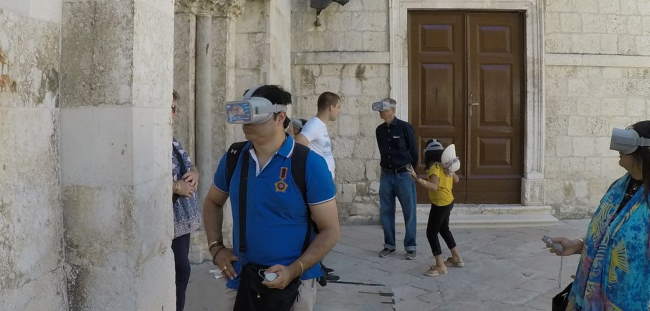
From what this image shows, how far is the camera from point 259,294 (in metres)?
2.01

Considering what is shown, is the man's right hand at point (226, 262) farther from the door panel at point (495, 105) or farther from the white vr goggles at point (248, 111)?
the door panel at point (495, 105)

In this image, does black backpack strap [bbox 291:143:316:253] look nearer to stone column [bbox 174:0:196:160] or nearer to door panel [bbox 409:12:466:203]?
stone column [bbox 174:0:196:160]

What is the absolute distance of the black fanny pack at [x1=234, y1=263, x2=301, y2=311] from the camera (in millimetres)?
2006

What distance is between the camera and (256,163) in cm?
210

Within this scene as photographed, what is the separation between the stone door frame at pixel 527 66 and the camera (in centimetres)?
771

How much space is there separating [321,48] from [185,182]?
196 inches

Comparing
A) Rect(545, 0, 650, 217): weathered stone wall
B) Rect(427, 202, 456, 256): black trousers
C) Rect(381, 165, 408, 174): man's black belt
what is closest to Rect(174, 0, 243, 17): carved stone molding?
Rect(381, 165, 408, 174): man's black belt

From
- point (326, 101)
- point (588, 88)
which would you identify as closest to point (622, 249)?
point (326, 101)

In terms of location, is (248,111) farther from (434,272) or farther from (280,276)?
(434,272)

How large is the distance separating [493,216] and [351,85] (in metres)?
2.47

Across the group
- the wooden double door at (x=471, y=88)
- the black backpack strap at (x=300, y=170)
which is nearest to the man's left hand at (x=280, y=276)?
the black backpack strap at (x=300, y=170)

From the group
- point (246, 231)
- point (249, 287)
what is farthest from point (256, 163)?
point (249, 287)

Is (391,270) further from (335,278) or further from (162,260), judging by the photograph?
(162,260)

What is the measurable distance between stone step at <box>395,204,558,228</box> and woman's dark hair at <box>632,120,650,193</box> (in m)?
5.30
